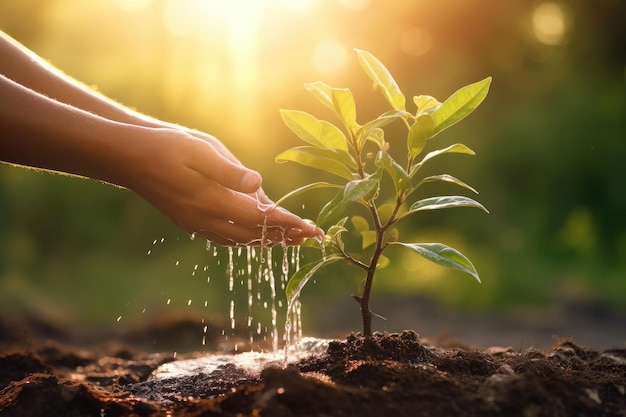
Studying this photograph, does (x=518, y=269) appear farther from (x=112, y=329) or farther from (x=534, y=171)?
(x=112, y=329)

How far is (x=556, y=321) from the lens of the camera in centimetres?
501

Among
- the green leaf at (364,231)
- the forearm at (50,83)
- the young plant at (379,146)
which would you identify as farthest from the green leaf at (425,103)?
the forearm at (50,83)

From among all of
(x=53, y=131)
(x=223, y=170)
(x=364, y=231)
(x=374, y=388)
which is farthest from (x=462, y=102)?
(x=53, y=131)

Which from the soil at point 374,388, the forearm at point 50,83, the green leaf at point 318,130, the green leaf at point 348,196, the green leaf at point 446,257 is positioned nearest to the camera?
the soil at point 374,388

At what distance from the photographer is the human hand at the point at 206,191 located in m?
1.87

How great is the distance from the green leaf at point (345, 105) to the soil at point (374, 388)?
0.67 m

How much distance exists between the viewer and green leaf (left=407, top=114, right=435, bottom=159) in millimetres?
1850

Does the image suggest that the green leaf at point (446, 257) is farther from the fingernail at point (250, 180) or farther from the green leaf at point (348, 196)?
the fingernail at point (250, 180)

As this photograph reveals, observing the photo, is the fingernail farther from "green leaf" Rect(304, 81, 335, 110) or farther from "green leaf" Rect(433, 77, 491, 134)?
"green leaf" Rect(433, 77, 491, 134)

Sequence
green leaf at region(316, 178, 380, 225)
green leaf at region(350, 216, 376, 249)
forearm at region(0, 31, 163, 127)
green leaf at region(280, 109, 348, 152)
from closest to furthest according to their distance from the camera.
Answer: green leaf at region(316, 178, 380, 225) < green leaf at region(280, 109, 348, 152) < green leaf at region(350, 216, 376, 249) < forearm at region(0, 31, 163, 127)

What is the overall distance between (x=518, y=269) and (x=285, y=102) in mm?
Result: 2629

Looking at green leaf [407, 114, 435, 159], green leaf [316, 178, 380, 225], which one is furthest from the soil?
green leaf [407, 114, 435, 159]

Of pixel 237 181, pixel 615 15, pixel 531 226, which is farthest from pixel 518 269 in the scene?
pixel 237 181

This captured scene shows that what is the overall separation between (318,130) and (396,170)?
300 mm
